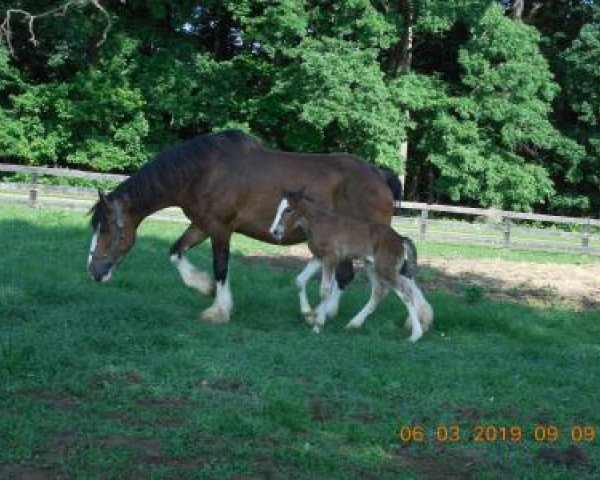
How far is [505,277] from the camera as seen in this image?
45.6 ft

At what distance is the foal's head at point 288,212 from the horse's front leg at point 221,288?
69 cm

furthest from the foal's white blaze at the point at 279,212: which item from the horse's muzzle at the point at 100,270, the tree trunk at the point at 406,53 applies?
the tree trunk at the point at 406,53

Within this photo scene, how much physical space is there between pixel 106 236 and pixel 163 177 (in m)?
0.92

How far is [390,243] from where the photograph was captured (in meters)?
8.24

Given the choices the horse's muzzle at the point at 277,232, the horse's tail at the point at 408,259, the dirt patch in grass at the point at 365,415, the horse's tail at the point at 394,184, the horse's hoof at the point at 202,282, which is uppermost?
the horse's tail at the point at 394,184

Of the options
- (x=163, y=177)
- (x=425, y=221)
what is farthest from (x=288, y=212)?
(x=425, y=221)

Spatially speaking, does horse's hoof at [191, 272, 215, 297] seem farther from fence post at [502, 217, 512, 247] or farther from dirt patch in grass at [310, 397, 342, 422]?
fence post at [502, 217, 512, 247]

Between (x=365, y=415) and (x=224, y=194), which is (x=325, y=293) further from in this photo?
(x=365, y=415)

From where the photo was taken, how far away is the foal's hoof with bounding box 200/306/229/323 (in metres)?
8.48

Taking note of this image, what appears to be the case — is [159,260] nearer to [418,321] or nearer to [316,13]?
[418,321]

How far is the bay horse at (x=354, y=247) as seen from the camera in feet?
27.0

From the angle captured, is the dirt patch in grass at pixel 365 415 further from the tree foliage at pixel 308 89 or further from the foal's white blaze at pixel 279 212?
the tree foliage at pixel 308 89

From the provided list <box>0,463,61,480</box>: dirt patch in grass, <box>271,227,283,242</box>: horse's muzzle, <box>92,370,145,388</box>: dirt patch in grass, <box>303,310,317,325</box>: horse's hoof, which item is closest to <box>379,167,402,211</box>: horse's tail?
<box>271,227,283,242</box>: horse's muzzle
